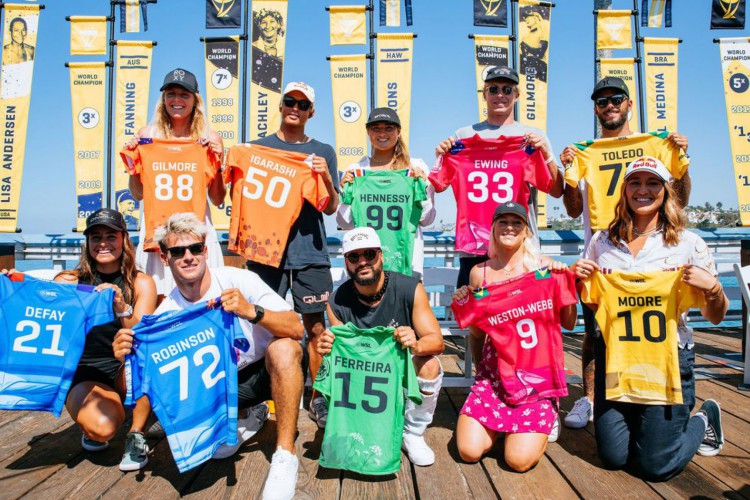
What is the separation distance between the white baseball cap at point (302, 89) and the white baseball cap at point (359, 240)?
1.43 meters

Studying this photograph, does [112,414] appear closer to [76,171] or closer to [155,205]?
[155,205]

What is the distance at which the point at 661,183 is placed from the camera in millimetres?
3072

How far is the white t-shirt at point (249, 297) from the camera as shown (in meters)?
3.02

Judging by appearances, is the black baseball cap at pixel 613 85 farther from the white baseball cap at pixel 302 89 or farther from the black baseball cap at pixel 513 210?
the white baseball cap at pixel 302 89

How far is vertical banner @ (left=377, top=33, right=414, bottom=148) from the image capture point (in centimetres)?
861

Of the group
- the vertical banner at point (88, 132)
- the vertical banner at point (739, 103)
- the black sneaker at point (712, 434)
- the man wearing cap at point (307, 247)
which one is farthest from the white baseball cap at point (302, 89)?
the vertical banner at point (739, 103)

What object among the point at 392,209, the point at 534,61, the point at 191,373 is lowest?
the point at 191,373

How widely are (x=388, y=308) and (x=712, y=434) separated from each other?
235 cm

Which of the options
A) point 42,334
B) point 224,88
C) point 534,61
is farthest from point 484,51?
point 42,334

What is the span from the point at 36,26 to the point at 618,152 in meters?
10.4

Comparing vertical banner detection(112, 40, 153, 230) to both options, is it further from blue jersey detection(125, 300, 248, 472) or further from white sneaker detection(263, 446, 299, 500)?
white sneaker detection(263, 446, 299, 500)

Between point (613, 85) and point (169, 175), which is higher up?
point (613, 85)

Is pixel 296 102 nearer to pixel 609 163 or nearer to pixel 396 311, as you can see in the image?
pixel 396 311

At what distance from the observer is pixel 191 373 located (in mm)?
2760
